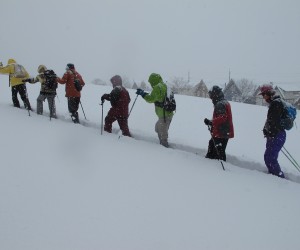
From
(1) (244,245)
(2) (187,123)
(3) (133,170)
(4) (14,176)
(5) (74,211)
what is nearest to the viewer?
(1) (244,245)

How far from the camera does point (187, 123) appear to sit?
12.1m

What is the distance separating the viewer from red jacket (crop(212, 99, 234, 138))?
6543mm

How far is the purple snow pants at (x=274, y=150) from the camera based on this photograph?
6.16 m

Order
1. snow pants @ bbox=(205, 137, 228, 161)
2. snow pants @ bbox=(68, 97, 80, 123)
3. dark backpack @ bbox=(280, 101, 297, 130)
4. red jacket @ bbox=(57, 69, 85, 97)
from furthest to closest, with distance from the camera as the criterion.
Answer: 1. snow pants @ bbox=(68, 97, 80, 123)
2. red jacket @ bbox=(57, 69, 85, 97)
3. snow pants @ bbox=(205, 137, 228, 161)
4. dark backpack @ bbox=(280, 101, 297, 130)

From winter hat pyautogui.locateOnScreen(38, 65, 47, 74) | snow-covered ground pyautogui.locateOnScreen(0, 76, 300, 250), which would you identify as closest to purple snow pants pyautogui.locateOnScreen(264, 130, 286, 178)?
snow-covered ground pyautogui.locateOnScreen(0, 76, 300, 250)

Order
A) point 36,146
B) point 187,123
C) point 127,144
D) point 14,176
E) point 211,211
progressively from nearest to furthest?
point 211,211 < point 14,176 < point 36,146 < point 127,144 < point 187,123

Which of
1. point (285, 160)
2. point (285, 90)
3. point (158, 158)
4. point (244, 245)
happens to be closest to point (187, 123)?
point (285, 160)

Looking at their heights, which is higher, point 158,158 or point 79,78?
point 79,78

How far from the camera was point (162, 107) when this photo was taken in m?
7.42

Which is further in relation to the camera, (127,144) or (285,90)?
(285,90)

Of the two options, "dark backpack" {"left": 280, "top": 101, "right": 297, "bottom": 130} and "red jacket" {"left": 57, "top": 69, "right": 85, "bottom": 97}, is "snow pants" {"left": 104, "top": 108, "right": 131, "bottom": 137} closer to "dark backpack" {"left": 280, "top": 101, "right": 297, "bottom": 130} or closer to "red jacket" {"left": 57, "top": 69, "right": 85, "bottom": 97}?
"red jacket" {"left": 57, "top": 69, "right": 85, "bottom": 97}

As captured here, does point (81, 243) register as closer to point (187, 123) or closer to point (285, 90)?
point (187, 123)

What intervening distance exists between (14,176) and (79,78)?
191 inches

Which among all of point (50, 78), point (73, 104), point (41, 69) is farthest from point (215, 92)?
point (41, 69)
